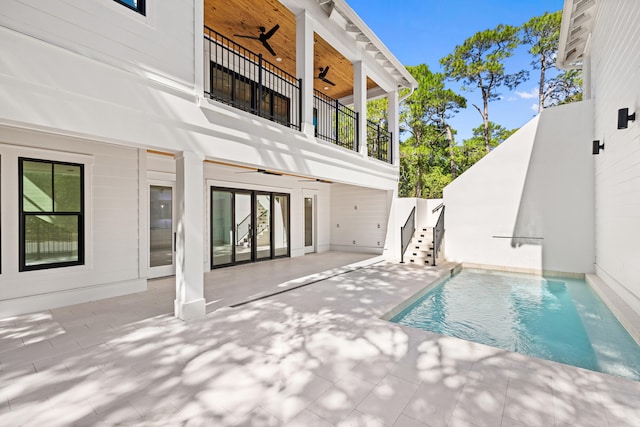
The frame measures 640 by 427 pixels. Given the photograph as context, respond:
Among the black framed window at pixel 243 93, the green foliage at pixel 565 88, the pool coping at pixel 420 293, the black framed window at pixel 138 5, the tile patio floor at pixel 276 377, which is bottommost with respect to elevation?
the pool coping at pixel 420 293

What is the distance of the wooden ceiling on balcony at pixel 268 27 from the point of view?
6.01m

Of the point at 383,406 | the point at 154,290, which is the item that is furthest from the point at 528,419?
the point at 154,290

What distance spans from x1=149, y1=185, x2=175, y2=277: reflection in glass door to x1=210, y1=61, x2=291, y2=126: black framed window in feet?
8.57

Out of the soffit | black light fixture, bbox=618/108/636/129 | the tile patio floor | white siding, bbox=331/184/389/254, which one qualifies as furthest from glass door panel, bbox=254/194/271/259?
the soffit

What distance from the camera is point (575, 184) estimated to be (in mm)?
7645

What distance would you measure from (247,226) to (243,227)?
14 cm

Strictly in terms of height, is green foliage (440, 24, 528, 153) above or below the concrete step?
above

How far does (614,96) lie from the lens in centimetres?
538

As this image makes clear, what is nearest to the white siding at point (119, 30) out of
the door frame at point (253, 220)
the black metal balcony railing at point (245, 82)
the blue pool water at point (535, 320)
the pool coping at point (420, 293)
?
the black metal balcony railing at point (245, 82)

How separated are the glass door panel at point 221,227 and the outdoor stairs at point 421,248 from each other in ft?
17.3

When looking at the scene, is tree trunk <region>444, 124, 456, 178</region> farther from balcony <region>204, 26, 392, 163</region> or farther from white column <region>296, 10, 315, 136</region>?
white column <region>296, 10, 315, 136</region>

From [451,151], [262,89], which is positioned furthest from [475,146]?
[262,89]

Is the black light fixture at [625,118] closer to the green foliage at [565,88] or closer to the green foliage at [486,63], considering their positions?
the green foliage at [486,63]

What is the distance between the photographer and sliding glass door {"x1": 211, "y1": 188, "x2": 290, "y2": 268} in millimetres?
8094
